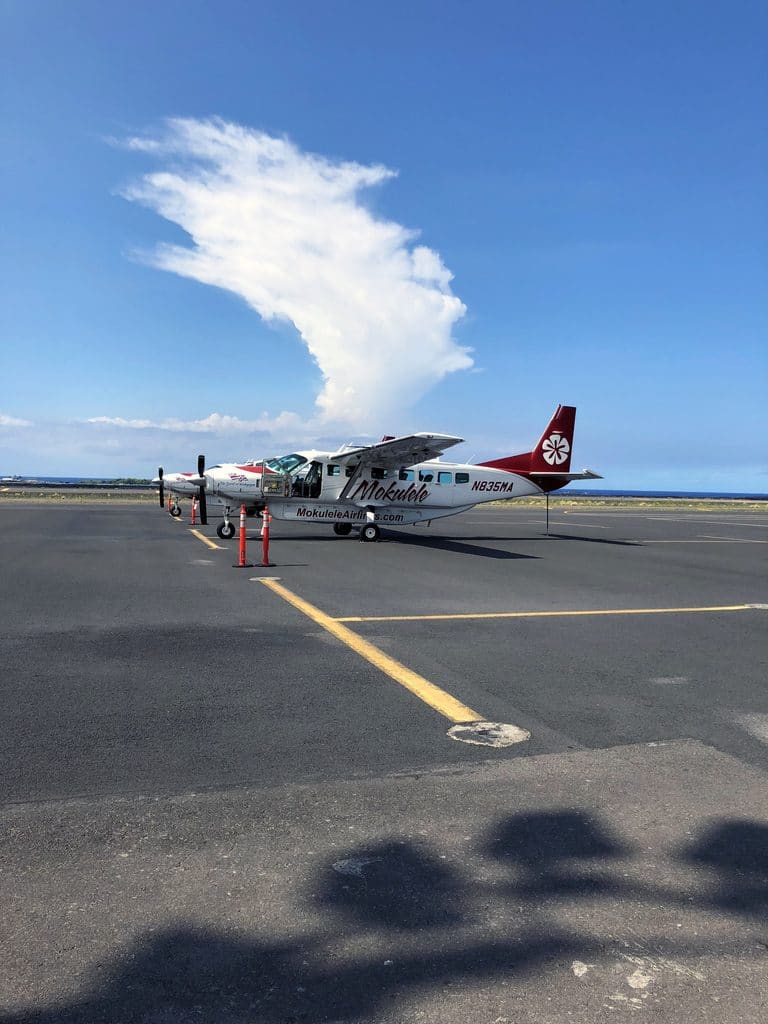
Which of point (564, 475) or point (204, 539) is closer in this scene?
point (204, 539)

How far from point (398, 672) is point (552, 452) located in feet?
65.8

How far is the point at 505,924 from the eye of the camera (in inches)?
99.2

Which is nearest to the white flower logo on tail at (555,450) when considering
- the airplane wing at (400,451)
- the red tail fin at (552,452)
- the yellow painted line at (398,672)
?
the red tail fin at (552,452)

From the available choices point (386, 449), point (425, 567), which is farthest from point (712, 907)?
point (386, 449)

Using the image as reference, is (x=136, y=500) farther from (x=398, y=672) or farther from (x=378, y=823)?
(x=378, y=823)

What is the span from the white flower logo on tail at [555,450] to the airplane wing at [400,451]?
575cm

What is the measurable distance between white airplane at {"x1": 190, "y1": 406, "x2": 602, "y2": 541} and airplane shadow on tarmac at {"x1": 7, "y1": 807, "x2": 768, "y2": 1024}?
15813 mm

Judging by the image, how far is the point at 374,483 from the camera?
21328 millimetres

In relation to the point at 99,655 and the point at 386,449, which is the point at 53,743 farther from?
the point at 386,449

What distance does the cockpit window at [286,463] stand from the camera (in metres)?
20.4

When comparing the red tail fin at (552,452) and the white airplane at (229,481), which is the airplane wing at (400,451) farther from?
the red tail fin at (552,452)

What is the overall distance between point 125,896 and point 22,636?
16.7ft

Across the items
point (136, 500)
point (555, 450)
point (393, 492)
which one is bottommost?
point (136, 500)

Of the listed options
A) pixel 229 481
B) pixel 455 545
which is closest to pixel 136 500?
pixel 229 481
